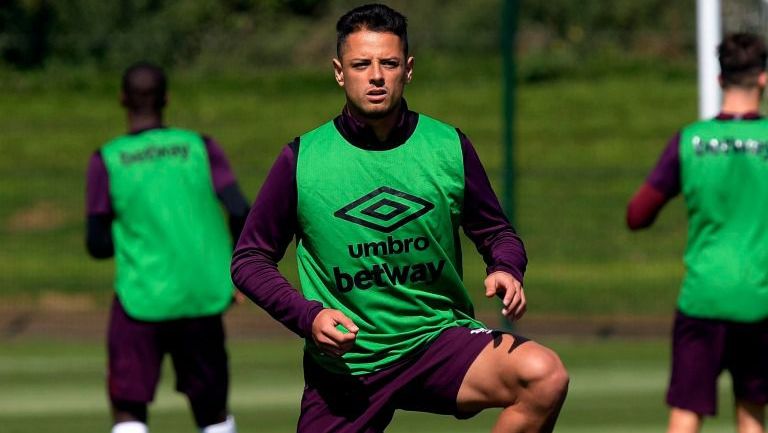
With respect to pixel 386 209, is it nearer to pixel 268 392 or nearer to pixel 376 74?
pixel 376 74

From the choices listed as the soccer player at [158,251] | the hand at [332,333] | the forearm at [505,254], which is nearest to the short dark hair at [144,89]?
the soccer player at [158,251]

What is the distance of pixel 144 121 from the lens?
7879mm

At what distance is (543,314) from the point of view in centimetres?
1628

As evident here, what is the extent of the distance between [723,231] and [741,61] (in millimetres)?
696

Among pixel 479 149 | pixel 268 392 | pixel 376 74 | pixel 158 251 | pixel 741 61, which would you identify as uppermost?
pixel 376 74

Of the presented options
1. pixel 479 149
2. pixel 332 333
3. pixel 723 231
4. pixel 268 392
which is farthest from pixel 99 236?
pixel 479 149

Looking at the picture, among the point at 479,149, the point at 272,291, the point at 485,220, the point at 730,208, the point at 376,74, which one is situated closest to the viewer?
the point at 376,74

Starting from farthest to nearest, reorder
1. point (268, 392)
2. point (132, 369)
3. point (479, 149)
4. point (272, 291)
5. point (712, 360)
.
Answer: point (479, 149)
point (268, 392)
point (132, 369)
point (712, 360)
point (272, 291)

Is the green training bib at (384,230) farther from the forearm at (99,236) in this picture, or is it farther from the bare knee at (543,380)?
the forearm at (99,236)

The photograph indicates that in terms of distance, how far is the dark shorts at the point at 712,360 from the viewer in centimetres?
716

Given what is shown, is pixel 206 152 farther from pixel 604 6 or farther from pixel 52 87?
pixel 604 6

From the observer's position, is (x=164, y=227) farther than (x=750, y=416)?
Yes

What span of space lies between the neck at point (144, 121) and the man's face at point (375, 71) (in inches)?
113

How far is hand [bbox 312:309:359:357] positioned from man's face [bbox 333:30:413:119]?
0.65 metres
